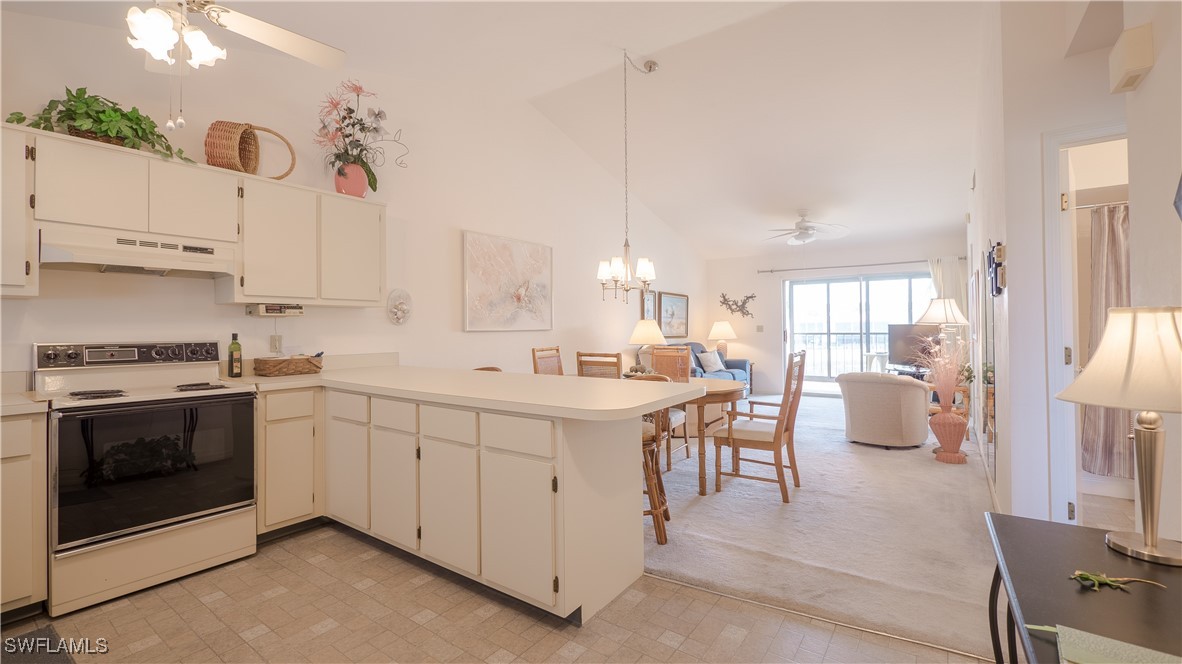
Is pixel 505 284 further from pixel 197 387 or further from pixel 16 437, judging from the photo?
pixel 16 437

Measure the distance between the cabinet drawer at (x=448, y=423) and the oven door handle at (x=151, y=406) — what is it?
3.25 ft

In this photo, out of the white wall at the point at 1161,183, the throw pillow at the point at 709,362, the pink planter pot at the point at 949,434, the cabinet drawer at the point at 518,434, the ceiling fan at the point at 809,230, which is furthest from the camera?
the throw pillow at the point at 709,362

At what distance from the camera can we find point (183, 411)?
2354 mm

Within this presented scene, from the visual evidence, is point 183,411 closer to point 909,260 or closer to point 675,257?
point 675,257

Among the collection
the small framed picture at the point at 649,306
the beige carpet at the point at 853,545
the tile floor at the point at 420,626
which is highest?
the small framed picture at the point at 649,306

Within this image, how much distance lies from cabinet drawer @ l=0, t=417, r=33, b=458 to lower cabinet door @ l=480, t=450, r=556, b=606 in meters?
1.79

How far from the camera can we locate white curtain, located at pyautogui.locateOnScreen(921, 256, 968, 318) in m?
7.20

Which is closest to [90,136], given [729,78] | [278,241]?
[278,241]

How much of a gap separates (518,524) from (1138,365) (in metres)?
1.83

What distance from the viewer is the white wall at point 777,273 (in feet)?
24.8

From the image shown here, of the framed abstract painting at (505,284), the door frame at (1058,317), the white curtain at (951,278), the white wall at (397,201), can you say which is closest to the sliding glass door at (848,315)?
the white curtain at (951,278)

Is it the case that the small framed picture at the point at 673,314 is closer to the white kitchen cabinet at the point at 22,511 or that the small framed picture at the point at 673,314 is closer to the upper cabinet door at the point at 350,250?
the upper cabinet door at the point at 350,250

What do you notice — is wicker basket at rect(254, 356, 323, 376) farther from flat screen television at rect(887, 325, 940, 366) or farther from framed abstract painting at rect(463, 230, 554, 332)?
flat screen television at rect(887, 325, 940, 366)

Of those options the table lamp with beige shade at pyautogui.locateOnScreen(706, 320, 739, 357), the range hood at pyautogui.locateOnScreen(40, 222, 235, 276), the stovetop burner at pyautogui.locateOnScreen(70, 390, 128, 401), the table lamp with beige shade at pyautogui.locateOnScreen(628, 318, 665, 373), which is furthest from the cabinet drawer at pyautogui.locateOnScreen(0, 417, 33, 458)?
the table lamp with beige shade at pyautogui.locateOnScreen(706, 320, 739, 357)
